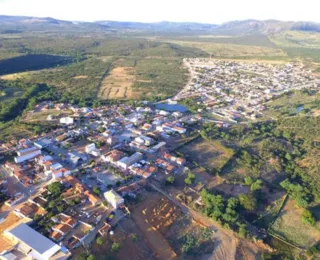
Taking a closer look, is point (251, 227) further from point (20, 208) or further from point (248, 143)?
point (20, 208)

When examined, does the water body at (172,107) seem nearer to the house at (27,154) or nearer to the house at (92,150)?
the house at (92,150)

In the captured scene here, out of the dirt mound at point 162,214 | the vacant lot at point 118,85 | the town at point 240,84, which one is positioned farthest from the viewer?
the vacant lot at point 118,85

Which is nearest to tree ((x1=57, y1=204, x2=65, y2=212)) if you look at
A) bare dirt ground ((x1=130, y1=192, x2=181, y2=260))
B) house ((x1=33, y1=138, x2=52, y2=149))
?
bare dirt ground ((x1=130, y1=192, x2=181, y2=260))

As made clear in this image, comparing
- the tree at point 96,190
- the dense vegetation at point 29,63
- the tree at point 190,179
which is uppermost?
the tree at point 96,190

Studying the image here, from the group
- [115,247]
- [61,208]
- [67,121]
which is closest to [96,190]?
[61,208]

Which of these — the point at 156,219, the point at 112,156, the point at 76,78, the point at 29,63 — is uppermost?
the point at 112,156

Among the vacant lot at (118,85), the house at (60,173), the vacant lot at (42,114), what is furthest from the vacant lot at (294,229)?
the vacant lot at (118,85)

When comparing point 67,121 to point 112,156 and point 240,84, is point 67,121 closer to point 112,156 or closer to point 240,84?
point 112,156
